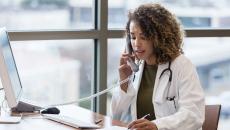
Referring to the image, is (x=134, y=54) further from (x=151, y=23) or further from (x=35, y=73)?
(x=35, y=73)

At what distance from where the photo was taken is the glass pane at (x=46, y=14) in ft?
10.3

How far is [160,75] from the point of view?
7.93 feet

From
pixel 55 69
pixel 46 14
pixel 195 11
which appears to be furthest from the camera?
pixel 195 11

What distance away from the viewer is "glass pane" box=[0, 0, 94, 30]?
124 inches

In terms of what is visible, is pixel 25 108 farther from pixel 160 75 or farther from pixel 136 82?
pixel 160 75

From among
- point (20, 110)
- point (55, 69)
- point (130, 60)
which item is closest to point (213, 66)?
point (55, 69)

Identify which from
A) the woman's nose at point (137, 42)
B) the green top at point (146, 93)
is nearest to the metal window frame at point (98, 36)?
the green top at point (146, 93)

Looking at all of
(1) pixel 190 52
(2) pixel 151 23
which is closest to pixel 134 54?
(2) pixel 151 23

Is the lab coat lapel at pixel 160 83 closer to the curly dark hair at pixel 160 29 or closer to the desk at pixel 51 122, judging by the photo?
the curly dark hair at pixel 160 29

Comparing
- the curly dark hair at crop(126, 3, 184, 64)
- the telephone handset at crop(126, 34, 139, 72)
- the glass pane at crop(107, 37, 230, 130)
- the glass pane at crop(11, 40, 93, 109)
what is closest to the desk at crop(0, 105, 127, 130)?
the telephone handset at crop(126, 34, 139, 72)

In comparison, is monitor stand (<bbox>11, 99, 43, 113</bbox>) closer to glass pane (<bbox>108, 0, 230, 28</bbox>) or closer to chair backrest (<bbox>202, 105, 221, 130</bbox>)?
chair backrest (<bbox>202, 105, 221, 130</bbox>)

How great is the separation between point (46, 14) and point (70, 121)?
125 cm

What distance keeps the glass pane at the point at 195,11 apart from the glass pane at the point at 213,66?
0.15 metres

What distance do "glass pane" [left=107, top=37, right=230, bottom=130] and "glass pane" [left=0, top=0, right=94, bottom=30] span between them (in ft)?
3.15
